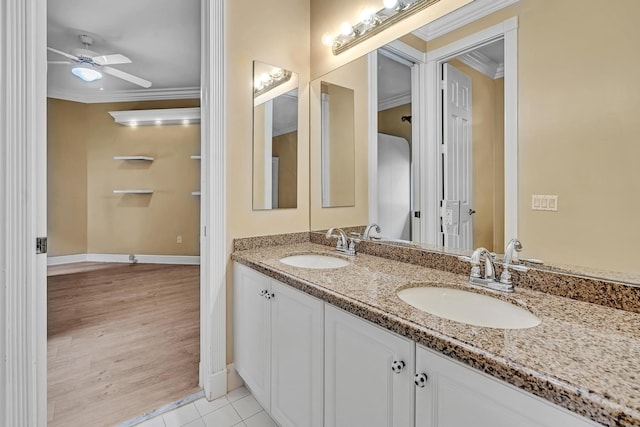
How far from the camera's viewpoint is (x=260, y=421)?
62.9 inches

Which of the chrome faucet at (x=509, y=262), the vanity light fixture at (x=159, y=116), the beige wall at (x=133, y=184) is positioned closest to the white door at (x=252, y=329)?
the chrome faucet at (x=509, y=262)

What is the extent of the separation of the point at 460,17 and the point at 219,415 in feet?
7.57

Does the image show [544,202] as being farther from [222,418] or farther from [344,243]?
[222,418]

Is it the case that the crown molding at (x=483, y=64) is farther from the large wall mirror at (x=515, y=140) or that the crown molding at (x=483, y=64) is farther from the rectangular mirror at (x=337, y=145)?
the rectangular mirror at (x=337, y=145)

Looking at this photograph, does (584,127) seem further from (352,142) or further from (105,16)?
(105,16)

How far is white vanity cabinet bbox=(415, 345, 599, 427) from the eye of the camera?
59 centimetres

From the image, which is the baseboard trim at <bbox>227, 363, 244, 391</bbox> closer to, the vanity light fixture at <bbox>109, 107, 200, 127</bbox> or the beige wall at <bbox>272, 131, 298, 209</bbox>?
the beige wall at <bbox>272, 131, 298, 209</bbox>

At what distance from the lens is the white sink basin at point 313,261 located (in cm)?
180

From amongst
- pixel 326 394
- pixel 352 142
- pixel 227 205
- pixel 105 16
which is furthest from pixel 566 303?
pixel 105 16

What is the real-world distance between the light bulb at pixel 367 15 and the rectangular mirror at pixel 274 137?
582mm

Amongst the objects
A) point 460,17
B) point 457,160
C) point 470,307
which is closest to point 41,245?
point 470,307

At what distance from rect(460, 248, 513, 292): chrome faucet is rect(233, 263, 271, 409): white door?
90 centimetres

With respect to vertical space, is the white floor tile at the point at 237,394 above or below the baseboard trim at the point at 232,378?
below

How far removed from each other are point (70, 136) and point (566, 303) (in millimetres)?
6632
